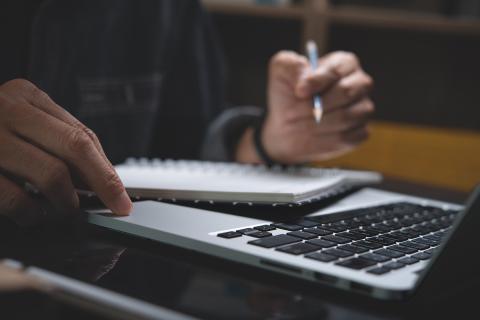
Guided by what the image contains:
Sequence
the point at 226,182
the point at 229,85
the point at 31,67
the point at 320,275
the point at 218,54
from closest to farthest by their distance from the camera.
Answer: the point at 320,275 < the point at 226,182 < the point at 31,67 < the point at 218,54 < the point at 229,85

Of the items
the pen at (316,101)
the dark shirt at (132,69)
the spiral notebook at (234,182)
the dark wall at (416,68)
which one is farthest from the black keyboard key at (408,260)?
the dark wall at (416,68)

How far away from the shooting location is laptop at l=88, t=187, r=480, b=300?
31cm

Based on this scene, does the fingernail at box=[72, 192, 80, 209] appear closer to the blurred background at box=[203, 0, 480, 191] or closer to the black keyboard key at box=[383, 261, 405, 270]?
the black keyboard key at box=[383, 261, 405, 270]

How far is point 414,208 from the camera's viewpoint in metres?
0.55

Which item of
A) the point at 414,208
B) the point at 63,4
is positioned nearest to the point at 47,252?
the point at 414,208

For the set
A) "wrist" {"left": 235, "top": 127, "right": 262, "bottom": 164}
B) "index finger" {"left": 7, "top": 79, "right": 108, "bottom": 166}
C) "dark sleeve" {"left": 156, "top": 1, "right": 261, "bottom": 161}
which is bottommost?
"wrist" {"left": 235, "top": 127, "right": 262, "bottom": 164}

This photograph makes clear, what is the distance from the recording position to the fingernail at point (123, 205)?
411 millimetres

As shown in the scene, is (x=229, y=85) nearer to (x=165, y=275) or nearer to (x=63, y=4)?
(x=63, y=4)

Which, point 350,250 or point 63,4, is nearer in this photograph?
point 350,250

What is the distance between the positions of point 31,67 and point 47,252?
0.36m

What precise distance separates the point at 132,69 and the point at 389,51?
1.04 m

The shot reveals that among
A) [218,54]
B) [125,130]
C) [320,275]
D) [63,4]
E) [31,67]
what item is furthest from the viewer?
[218,54]

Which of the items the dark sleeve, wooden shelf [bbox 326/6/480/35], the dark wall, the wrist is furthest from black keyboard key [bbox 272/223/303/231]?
the dark wall

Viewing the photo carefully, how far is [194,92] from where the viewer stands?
1174 mm
